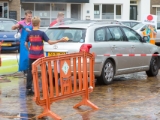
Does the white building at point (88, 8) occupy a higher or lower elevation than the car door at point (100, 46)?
higher

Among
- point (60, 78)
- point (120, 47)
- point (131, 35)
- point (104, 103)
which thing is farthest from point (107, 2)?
point (60, 78)

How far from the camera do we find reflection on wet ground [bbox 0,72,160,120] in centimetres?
852

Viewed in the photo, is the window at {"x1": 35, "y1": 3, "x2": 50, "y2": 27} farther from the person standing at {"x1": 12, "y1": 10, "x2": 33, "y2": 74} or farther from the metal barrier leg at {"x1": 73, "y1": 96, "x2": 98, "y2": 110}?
the metal barrier leg at {"x1": 73, "y1": 96, "x2": 98, "y2": 110}

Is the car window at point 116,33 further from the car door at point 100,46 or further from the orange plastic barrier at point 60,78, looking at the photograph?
the orange plastic barrier at point 60,78

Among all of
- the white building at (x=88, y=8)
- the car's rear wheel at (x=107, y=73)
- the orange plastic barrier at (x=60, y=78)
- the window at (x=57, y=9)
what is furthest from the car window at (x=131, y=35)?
the window at (x=57, y=9)

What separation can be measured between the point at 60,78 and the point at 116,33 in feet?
Result: 15.8

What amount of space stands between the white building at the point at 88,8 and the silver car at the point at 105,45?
23993 millimetres

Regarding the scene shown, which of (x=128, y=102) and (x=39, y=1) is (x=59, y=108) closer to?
(x=128, y=102)

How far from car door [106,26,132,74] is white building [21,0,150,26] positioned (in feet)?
79.5

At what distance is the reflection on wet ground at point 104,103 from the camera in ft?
27.9

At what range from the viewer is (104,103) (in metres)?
9.76

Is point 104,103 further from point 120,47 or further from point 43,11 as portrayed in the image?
point 43,11

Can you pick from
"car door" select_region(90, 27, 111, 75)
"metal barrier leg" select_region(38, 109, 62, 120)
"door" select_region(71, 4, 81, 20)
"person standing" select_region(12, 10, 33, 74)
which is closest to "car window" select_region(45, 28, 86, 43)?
"car door" select_region(90, 27, 111, 75)

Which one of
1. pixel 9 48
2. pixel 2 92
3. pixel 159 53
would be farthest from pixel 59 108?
pixel 9 48
